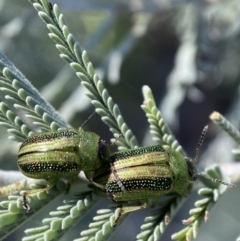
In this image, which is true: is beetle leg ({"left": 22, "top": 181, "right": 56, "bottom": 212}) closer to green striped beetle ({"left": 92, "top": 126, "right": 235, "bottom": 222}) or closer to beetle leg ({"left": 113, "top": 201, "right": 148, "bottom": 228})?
green striped beetle ({"left": 92, "top": 126, "right": 235, "bottom": 222})

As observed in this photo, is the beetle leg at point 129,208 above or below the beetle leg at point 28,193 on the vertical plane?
below

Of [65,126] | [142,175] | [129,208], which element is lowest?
[129,208]

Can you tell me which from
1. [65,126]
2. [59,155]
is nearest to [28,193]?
[59,155]

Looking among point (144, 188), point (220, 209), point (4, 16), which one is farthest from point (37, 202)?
point (4, 16)

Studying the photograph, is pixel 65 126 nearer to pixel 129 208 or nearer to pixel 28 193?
pixel 28 193

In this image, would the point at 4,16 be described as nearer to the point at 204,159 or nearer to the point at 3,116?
the point at 204,159

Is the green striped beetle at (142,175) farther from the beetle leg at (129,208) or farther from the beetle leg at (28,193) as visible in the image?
the beetle leg at (28,193)

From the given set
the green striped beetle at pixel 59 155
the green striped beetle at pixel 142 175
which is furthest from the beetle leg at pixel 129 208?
the green striped beetle at pixel 59 155
